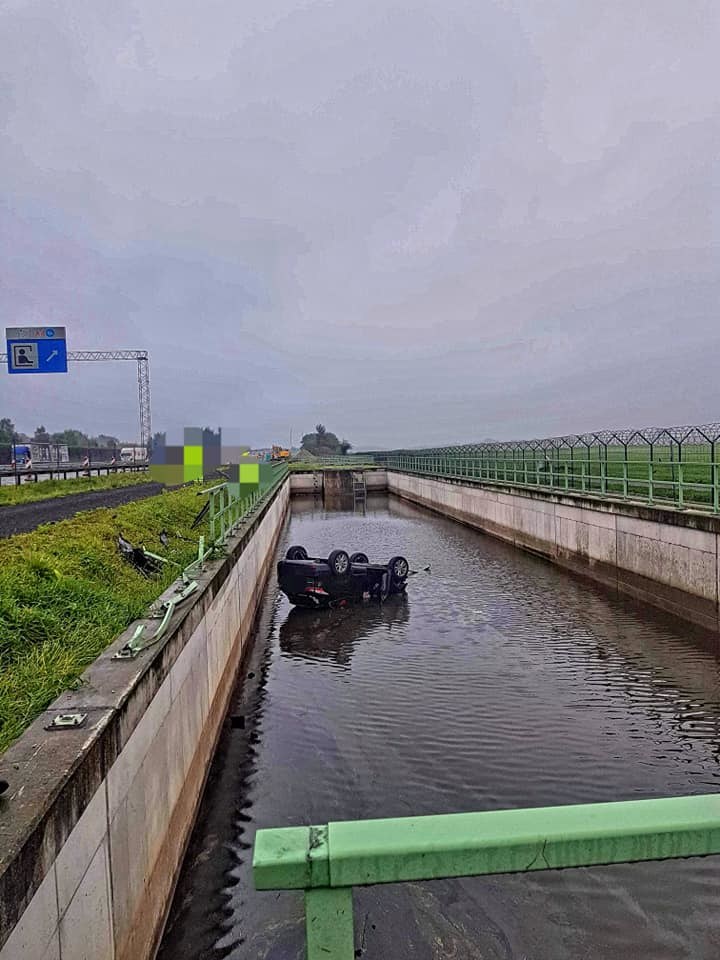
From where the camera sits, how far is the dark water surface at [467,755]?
14.0 ft

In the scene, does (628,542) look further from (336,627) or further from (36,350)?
(36,350)

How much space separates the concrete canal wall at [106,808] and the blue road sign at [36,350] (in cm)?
1648

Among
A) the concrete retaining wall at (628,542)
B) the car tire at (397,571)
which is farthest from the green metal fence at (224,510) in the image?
the concrete retaining wall at (628,542)

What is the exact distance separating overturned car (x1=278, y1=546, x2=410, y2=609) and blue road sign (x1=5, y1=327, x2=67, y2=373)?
37.7 ft

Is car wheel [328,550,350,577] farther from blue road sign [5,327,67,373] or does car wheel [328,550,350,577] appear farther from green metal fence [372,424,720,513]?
blue road sign [5,327,67,373]

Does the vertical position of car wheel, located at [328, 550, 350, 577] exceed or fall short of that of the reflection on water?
it exceeds it

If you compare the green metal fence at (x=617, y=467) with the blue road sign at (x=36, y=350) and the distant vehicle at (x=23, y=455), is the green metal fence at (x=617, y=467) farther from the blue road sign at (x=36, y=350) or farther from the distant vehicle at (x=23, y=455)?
the distant vehicle at (x=23, y=455)

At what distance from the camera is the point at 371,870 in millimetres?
1344

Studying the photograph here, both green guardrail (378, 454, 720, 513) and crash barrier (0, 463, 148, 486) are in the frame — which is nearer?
green guardrail (378, 454, 720, 513)

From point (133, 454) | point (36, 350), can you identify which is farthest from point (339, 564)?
point (133, 454)

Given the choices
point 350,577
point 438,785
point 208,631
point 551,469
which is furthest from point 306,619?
point 551,469

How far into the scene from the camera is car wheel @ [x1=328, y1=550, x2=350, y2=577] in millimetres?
12883

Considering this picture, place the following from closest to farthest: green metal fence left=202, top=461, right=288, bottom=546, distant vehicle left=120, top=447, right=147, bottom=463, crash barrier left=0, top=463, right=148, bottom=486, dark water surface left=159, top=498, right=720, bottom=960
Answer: dark water surface left=159, top=498, right=720, bottom=960 < green metal fence left=202, top=461, right=288, bottom=546 < crash barrier left=0, top=463, right=148, bottom=486 < distant vehicle left=120, top=447, right=147, bottom=463

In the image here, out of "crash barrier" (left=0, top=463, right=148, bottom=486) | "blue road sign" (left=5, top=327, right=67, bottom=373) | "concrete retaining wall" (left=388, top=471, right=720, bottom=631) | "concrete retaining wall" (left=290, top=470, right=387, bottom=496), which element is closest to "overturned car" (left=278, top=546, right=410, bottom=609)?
"concrete retaining wall" (left=388, top=471, right=720, bottom=631)
